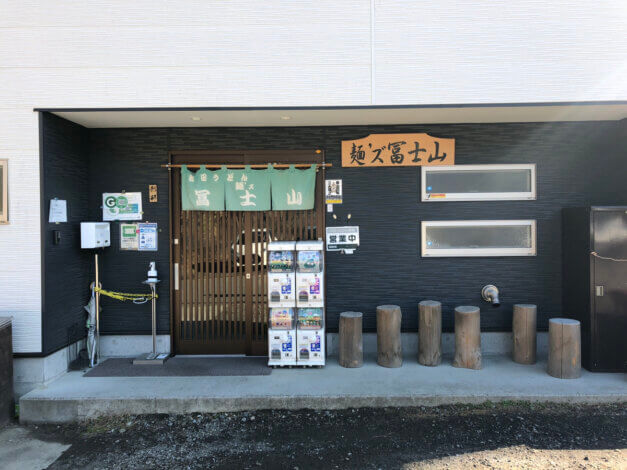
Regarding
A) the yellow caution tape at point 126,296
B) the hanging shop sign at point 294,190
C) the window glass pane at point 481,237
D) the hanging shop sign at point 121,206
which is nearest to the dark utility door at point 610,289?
the window glass pane at point 481,237

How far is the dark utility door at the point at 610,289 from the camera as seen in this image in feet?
18.4

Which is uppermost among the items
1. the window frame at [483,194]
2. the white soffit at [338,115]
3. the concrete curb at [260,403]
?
the white soffit at [338,115]

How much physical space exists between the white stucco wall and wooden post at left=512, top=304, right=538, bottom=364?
319 centimetres

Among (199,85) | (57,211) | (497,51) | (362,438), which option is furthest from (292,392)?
(497,51)

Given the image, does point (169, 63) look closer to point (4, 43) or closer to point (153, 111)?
point (153, 111)

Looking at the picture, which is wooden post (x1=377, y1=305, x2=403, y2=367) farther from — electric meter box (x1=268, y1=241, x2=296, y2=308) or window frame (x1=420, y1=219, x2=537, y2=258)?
electric meter box (x1=268, y1=241, x2=296, y2=308)

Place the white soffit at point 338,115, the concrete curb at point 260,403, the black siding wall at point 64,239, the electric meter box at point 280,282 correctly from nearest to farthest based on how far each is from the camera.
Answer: the concrete curb at point 260,403 < the black siding wall at point 64,239 < the white soffit at point 338,115 < the electric meter box at point 280,282

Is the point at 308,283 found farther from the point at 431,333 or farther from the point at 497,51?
the point at 497,51

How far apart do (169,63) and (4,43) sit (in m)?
2.33

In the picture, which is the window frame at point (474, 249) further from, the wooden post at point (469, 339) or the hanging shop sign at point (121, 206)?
the hanging shop sign at point (121, 206)

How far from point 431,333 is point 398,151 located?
3.02 metres

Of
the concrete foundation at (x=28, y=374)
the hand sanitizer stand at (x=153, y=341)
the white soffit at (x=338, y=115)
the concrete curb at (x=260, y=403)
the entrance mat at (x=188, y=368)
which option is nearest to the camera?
the concrete curb at (x=260, y=403)

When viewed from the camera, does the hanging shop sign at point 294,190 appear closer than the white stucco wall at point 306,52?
No

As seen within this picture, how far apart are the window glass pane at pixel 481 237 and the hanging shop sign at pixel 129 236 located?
498cm
